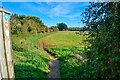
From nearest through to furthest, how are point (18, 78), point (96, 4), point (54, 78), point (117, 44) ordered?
point (117, 44)
point (96, 4)
point (18, 78)
point (54, 78)

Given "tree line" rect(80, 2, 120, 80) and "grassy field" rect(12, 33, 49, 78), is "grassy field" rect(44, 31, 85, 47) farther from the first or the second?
"tree line" rect(80, 2, 120, 80)

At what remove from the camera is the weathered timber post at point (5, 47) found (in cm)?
436

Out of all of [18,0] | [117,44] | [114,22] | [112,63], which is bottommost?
[112,63]

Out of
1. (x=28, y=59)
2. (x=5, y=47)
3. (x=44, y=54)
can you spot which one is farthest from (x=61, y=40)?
(x=5, y=47)

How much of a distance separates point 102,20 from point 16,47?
13.4 m

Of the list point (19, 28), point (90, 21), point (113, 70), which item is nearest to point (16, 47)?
point (19, 28)

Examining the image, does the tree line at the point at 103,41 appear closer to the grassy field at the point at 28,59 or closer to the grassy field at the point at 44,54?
the grassy field at the point at 44,54

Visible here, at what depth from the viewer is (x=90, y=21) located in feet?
25.6

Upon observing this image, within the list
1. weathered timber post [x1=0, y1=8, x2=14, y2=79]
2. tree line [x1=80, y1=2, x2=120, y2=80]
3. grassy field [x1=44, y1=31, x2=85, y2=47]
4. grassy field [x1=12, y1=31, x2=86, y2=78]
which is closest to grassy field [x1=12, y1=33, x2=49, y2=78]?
grassy field [x1=12, y1=31, x2=86, y2=78]

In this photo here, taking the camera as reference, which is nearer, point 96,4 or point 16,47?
point 96,4

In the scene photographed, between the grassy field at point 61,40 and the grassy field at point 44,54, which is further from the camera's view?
the grassy field at point 61,40

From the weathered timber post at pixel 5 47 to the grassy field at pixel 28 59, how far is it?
4.12 meters

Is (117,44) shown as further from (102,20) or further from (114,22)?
(102,20)

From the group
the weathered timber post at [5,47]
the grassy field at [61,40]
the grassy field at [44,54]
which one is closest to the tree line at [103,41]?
the grassy field at [44,54]
